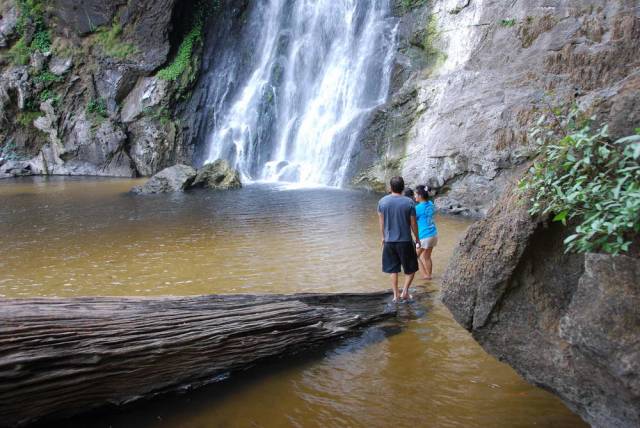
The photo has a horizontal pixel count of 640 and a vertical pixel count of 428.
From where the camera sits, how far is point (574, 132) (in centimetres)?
291

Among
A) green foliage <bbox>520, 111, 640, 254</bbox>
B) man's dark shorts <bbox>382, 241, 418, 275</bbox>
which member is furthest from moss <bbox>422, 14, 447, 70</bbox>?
green foliage <bbox>520, 111, 640, 254</bbox>

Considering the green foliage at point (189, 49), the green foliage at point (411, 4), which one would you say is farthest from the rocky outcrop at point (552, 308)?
the green foliage at point (189, 49)

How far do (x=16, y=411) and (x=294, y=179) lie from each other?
60.6ft

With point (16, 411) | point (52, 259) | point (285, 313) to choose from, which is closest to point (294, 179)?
point (52, 259)

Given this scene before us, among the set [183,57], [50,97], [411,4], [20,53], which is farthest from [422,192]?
[20,53]

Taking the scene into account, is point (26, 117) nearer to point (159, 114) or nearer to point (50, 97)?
point (50, 97)

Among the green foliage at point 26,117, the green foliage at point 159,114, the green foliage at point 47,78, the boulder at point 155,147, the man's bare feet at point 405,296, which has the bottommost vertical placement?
the man's bare feet at point 405,296

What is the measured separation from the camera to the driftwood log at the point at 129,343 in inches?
137

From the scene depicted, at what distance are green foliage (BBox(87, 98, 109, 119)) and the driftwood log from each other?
90.4 ft

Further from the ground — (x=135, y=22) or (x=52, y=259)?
(x=135, y=22)

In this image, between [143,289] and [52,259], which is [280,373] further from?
[52,259]

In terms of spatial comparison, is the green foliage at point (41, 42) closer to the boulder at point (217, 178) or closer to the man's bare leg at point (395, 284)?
the boulder at point (217, 178)

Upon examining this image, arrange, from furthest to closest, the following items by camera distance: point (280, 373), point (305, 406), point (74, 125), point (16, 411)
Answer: point (74, 125), point (280, 373), point (305, 406), point (16, 411)

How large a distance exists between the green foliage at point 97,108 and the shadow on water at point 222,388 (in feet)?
91.2
